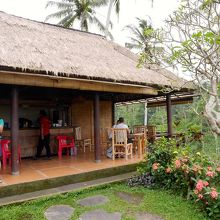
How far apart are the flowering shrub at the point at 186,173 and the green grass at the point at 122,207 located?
208mm

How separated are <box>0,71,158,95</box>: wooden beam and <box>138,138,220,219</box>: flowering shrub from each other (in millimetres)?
1997

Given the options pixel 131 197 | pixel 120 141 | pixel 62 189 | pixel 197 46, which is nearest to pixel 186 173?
pixel 131 197

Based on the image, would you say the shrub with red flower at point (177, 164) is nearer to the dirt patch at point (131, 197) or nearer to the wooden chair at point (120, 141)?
the dirt patch at point (131, 197)

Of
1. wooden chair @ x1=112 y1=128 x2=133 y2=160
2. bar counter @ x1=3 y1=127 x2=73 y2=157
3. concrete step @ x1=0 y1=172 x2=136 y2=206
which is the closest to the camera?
concrete step @ x1=0 y1=172 x2=136 y2=206

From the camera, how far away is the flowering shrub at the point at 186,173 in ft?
12.1

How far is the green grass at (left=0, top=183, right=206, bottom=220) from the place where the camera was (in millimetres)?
3713

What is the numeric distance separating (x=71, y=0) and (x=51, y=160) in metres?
15.9

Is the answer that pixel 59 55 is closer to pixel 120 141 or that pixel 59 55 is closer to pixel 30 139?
pixel 120 141

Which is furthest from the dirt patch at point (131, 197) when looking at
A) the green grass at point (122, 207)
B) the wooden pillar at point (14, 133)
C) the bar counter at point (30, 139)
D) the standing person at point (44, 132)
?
the bar counter at point (30, 139)

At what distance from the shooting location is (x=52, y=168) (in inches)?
228

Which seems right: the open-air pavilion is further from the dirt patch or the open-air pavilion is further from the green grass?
the dirt patch

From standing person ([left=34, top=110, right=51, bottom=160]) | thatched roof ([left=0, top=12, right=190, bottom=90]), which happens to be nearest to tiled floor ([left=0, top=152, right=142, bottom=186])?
standing person ([left=34, top=110, right=51, bottom=160])

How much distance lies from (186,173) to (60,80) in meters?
3.29

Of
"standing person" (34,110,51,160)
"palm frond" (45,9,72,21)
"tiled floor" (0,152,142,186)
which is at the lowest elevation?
"tiled floor" (0,152,142,186)
